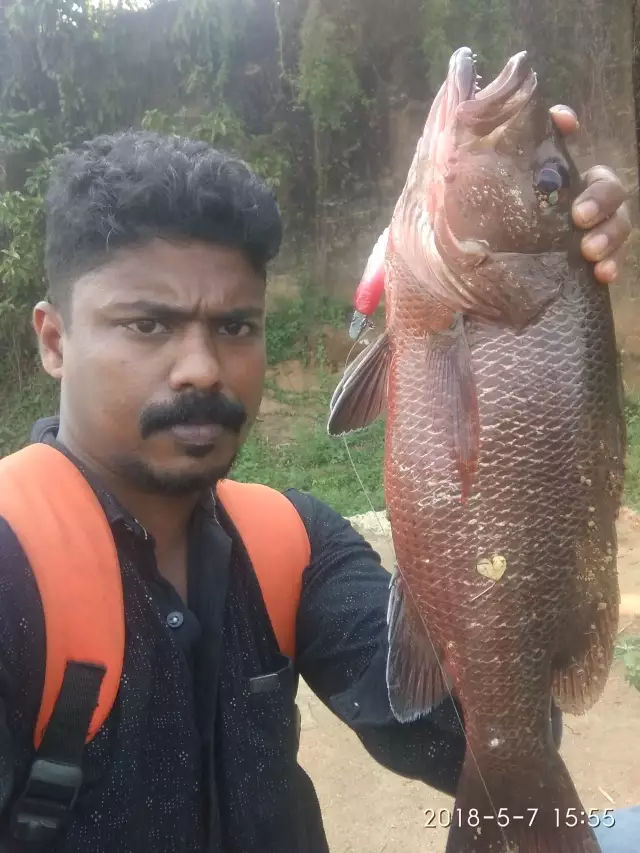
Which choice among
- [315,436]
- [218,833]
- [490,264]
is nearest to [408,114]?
[315,436]

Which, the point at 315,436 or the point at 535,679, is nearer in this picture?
Result: the point at 535,679

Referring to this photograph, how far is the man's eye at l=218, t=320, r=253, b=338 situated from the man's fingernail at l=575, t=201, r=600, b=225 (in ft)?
2.24

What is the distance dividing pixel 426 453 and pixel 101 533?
65 centimetres

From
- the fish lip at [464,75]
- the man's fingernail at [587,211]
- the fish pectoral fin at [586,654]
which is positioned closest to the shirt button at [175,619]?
the fish pectoral fin at [586,654]

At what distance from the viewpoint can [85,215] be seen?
4.80ft

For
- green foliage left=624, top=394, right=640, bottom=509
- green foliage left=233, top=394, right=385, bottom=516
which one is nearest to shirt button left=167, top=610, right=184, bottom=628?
green foliage left=624, top=394, right=640, bottom=509

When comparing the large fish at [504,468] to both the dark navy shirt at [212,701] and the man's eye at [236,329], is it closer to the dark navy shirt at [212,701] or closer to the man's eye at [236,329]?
the dark navy shirt at [212,701]

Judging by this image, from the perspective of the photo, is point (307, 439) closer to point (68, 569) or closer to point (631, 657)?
point (631, 657)

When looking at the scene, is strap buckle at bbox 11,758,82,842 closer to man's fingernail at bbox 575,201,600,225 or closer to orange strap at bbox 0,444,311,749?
orange strap at bbox 0,444,311,749

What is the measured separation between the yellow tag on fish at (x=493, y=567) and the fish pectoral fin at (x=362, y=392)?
0.38m

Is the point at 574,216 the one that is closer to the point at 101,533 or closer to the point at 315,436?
the point at 101,533

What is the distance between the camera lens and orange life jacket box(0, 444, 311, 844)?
123 centimetres

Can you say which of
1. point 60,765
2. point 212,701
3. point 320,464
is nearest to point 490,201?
point 212,701

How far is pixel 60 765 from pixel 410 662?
666 millimetres
